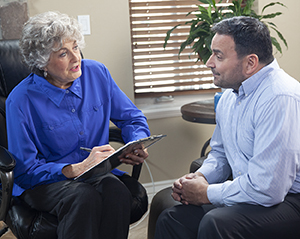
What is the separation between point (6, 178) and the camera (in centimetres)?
132

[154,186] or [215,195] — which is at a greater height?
[215,195]

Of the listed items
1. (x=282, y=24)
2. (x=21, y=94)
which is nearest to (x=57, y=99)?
(x=21, y=94)

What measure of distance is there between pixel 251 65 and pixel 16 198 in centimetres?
105

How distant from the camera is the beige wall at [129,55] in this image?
228 centimetres

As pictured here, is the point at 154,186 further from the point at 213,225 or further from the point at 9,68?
the point at 213,225

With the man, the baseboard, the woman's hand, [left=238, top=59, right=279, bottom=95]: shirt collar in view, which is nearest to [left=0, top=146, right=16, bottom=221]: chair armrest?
the woman's hand

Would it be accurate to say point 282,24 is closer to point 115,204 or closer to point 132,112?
point 132,112

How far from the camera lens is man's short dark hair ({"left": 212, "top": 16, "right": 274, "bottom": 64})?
1217 millimetres

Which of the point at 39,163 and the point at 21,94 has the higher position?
the point at 21,94

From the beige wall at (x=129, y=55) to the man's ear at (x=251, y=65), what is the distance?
1.23 metres

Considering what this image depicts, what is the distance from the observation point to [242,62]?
4.11ft

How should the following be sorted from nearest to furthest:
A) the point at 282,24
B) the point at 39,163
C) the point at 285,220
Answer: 1. the point at 285,220
2. the point at 39,163
3. the point at 282,24

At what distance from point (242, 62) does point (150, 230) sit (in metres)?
0.76

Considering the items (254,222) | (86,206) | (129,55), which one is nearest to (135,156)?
(86,206)
